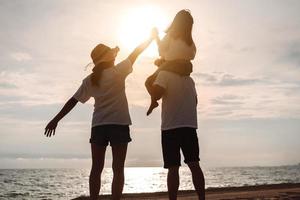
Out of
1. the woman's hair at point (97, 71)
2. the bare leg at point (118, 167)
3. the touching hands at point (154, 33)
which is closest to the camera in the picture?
the bare leg at point (118, 167)

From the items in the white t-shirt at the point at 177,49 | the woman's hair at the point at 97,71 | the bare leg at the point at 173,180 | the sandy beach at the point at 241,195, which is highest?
the white t-shirt at the point at 177,49

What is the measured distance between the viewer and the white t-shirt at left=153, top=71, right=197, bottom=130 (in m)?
6.26

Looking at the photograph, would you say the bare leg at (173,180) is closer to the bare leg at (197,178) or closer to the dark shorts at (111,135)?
the bare leg at (197,178)

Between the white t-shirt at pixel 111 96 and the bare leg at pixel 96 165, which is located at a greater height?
the white t-shirt at pixel 111 96

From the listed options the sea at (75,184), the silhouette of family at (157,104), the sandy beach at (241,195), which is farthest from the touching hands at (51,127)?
the sea at (75,184)

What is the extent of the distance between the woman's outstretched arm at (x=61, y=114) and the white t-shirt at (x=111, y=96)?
95 millimetres

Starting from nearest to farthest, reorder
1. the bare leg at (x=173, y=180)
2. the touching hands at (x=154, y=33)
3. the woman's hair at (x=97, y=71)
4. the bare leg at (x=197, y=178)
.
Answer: the bare leg at (x=197, y=178) < the bare leg at (x=173, y=180) < the woman's hair at (x=97, y=71) < the touching hands at (x=154, y=33)

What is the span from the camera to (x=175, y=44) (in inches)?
256

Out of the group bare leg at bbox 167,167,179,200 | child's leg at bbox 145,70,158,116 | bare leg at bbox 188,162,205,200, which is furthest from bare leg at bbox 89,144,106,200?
bare leg at bbox 188,162,205,200

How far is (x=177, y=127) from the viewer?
621 cm

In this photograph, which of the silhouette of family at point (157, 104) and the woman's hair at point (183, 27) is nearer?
the silhouette of family at point (157, 104)

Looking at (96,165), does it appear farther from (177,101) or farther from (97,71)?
(177,101)

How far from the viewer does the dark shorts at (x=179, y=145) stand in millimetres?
6219

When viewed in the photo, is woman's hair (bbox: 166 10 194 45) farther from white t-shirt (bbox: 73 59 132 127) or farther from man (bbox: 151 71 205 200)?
white t-shirt (bbox: 73 59 132 127)
